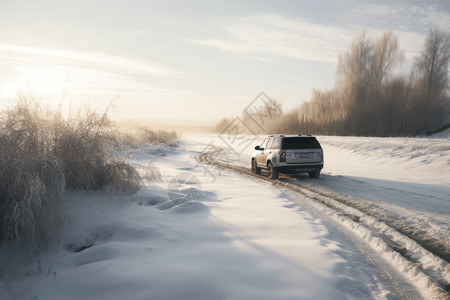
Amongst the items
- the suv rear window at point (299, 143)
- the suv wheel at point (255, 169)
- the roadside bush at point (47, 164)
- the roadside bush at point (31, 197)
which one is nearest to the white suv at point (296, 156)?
the suv rear window at point (299, 143)

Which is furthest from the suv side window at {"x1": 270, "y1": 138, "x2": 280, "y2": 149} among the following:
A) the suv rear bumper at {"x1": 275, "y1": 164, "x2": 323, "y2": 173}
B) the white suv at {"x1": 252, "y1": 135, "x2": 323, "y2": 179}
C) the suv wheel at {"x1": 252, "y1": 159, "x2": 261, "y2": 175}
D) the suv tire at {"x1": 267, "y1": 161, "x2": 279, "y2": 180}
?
the suv wheel at {"x1": 252, "y1": 159, "x2": 261, "y2": 175}

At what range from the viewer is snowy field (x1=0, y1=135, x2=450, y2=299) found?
3262 mm

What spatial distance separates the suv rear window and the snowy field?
149 inches

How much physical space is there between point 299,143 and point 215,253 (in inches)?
315

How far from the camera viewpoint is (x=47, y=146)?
213 inches

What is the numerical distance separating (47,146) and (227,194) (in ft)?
16.0

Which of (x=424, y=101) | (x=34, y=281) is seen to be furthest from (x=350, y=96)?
(x=34, y=281)

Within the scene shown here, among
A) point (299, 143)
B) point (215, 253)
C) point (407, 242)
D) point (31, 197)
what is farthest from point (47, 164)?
point (299, 143)

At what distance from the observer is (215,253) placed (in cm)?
417

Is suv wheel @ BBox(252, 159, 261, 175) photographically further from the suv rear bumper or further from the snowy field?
the snowy field

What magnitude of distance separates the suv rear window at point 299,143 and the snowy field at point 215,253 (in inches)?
149

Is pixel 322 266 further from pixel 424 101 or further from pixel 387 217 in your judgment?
pixel 424 101

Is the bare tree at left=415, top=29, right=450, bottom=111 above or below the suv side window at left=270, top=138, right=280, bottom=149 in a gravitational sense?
above

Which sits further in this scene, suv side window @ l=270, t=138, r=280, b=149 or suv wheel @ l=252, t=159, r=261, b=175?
suv wheel @ l=252, t=159, r=261, b=175
